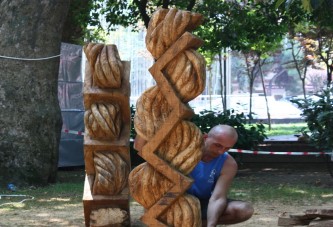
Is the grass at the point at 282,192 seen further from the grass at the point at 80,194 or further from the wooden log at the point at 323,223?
the wooden log at the point at 323,223

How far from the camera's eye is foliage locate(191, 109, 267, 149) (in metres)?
14.7

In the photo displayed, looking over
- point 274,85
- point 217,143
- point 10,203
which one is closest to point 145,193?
point 217,143

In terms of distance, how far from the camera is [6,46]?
39.6ft

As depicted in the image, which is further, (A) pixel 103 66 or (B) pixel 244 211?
(A) pixel 103 66

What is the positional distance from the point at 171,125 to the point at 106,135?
1808 mm

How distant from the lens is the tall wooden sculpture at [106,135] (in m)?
6.35

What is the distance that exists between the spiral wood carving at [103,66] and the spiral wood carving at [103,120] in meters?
0.17

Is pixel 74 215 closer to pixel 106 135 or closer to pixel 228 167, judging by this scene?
pixel 106 135

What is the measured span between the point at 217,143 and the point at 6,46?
7212mm

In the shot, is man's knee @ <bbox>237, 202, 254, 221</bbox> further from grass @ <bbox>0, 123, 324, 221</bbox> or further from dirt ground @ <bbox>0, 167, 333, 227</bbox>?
grass @ <bbox>0, 123, 324, 221</bbox>

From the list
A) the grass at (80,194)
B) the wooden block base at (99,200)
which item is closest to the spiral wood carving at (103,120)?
the wooden block base at (99,200)

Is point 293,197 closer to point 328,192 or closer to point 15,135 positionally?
point 328,192

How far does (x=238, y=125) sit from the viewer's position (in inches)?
585

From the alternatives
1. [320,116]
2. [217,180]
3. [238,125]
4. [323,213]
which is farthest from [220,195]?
[238,125]
